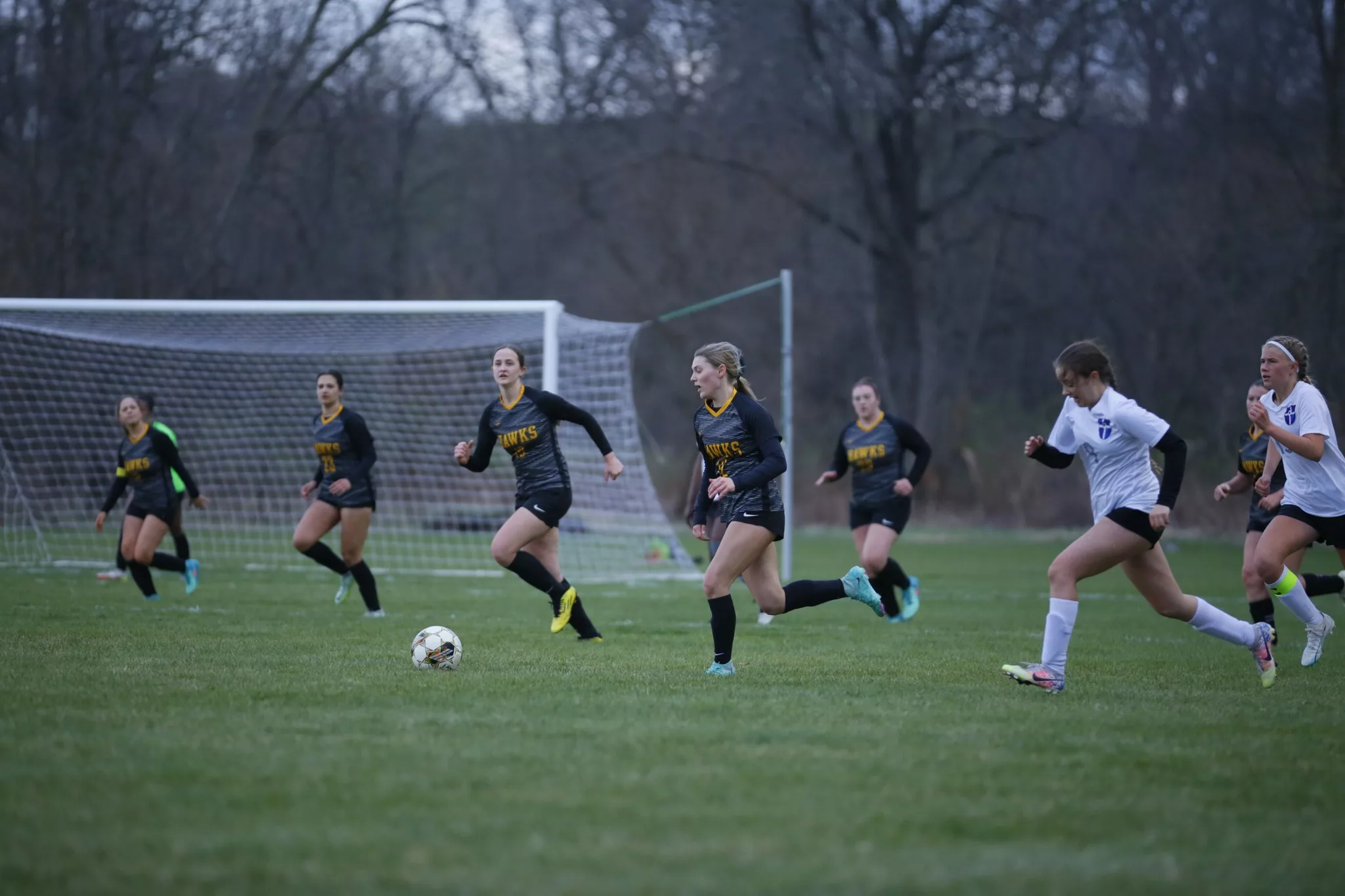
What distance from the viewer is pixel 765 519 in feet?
25.0

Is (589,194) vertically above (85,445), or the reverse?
(589,194)

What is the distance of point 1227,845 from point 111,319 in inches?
625

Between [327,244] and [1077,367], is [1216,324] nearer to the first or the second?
[327,244]

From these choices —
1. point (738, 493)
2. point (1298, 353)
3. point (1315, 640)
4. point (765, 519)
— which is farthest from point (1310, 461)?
point (738, 493)

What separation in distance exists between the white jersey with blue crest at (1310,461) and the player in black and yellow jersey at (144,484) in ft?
28.7

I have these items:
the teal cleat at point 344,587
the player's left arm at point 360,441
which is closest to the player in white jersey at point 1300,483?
the player's left arm at point 360,441

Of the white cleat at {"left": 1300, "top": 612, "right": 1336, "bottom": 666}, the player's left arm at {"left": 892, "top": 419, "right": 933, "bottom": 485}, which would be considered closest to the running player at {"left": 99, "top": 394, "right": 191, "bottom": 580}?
the player's left arm at {"left": 892, "top": 419, "right": 933, "bottom": 485}

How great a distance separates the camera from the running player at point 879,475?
11.7 m

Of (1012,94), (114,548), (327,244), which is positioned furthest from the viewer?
(327,244)

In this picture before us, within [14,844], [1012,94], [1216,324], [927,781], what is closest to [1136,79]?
[1012,94]

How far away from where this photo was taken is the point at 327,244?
3167cm

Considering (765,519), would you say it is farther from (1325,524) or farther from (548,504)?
(1325,524)

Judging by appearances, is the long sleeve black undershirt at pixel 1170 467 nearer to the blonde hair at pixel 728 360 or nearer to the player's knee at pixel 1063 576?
the player's knee at pixel 1063 576

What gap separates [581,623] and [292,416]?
13.9 metres
